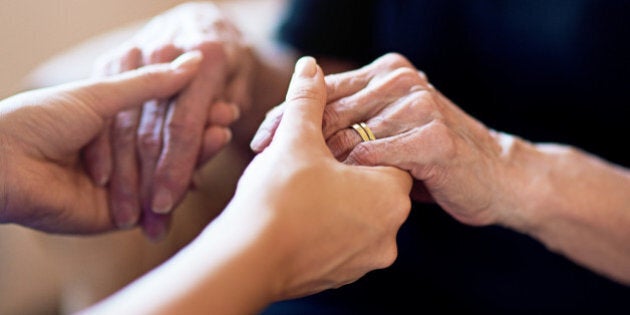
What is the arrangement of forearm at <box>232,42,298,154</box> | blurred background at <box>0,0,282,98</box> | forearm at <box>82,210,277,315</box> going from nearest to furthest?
1. forearm at <box>82,210,277,315</box>
2. forearm at <box>232,42,298,154</box>
3. blurred background at <box>0,0,282,98</box>

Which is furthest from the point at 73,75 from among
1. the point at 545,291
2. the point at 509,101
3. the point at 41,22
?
the point at 545,291

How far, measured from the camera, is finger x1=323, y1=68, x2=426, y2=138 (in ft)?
2.53

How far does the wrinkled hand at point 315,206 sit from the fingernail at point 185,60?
0.27 m

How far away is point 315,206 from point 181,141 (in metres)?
0.41

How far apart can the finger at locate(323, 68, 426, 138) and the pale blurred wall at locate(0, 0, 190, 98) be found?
95 cm

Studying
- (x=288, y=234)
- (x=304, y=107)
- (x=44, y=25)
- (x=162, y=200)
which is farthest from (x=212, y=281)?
(x=44, y=25)

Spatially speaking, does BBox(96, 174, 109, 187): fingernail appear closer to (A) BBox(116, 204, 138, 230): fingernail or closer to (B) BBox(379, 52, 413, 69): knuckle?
(A) BBox(116, 204, 138, 230): fingernail

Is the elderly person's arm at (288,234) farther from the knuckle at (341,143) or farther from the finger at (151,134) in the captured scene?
the finger at (151,134)

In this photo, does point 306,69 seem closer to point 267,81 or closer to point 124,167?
point 124,167

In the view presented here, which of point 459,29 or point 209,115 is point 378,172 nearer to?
point 209,115

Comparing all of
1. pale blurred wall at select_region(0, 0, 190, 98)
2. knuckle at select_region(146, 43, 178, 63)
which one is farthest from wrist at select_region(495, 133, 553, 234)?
pale blurred wall at select_region(0, 0, 190, 98)

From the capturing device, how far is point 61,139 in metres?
0.84

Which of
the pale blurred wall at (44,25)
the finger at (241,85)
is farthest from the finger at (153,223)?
the pale blurred wall at (44,25)

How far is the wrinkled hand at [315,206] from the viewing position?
22.2 inches
